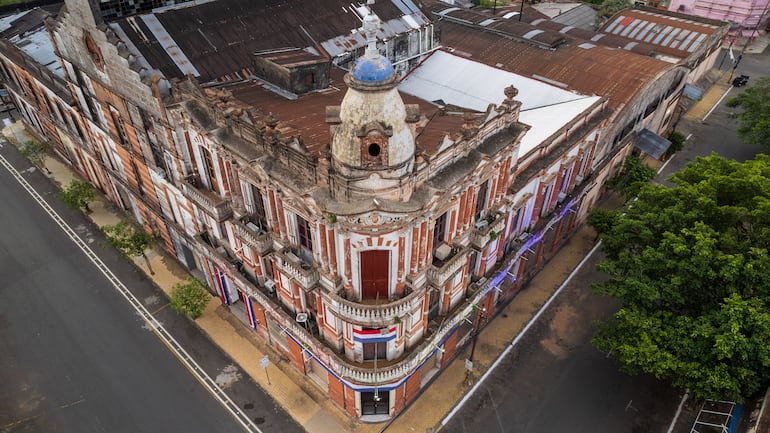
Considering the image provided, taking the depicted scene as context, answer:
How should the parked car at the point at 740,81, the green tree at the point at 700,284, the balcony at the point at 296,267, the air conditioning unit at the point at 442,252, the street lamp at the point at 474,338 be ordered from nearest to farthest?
the green tree at the point at 700,284, the balcony at the point at 296,267, the air conditioning unit at the point at 442,252, the street lamp at the point at 474,338, the parked car at the point at 740,81

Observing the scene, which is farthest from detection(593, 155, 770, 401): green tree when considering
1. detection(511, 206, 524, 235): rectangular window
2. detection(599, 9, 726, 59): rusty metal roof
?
detection(599, 9, 726, 59): rusty metal roof

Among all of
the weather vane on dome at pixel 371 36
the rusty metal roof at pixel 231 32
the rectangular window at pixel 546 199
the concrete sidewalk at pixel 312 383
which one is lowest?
the concrete sidewalk at pixel 312 383

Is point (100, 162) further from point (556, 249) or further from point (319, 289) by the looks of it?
point (556, 249)

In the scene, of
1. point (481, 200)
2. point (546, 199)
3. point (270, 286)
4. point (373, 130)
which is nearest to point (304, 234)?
point (270, 286)

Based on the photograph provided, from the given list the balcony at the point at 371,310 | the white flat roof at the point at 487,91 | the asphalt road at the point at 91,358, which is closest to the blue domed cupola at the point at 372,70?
the balcony at the point at 371,310

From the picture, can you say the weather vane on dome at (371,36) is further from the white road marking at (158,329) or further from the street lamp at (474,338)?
the white road marking at (158,329)

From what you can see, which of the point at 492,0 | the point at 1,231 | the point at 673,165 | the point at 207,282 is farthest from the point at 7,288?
the point at 492,0

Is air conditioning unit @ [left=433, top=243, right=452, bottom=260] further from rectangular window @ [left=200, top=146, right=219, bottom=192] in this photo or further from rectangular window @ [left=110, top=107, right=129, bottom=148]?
rectangular window @ [left=110, top=107, right=129, bottom=148]

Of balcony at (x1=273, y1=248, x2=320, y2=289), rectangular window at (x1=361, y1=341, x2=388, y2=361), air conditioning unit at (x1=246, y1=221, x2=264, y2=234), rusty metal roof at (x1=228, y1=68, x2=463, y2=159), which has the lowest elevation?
rectangular window at (x1=361, y1=341, x2=388, y2=361)
